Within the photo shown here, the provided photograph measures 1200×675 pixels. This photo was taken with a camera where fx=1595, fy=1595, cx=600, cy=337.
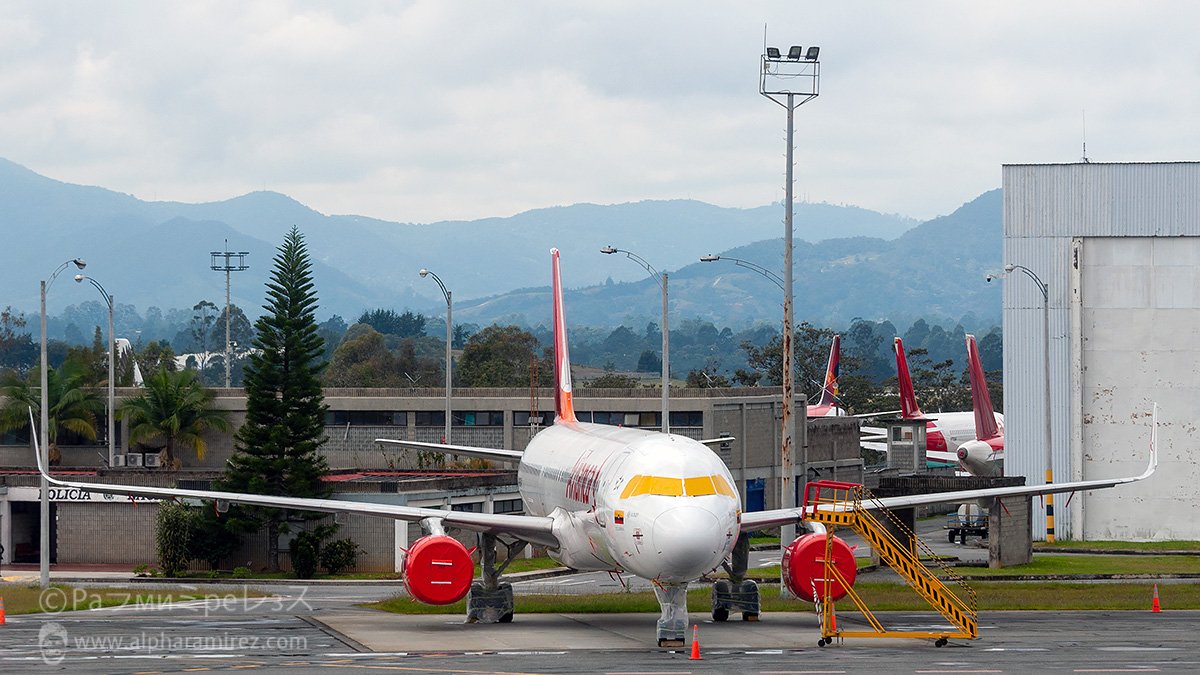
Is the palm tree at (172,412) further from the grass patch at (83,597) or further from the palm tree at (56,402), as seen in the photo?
the grass patch at (83,597)

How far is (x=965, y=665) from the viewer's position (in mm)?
27031

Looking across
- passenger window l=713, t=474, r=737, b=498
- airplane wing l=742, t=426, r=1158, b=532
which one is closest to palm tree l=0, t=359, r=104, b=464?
airplane wing l=742, t=426, r=1158, b=532

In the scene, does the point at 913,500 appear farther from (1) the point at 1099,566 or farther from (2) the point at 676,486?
(1) the point at 1099,566

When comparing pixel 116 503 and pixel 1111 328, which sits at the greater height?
pixel 1111 328

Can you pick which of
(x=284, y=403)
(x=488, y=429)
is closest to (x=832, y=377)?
(x=488, y=429)

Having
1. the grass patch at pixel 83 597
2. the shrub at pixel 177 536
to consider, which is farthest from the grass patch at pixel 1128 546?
the shrub at pixel 177 536

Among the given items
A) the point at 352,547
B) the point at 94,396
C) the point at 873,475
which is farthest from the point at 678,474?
the point at 873,475

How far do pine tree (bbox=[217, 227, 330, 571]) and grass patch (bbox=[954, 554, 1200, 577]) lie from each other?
25.3 meters

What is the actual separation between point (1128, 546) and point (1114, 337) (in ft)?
28.8

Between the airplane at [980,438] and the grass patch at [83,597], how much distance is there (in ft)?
132

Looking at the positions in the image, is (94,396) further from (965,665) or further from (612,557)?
(965,665)

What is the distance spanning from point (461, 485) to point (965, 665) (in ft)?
119

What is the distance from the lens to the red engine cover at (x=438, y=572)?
103ft

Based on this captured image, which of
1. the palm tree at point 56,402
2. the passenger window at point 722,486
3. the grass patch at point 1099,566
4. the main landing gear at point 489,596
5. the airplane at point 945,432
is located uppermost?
the palm tree at point 56,402
